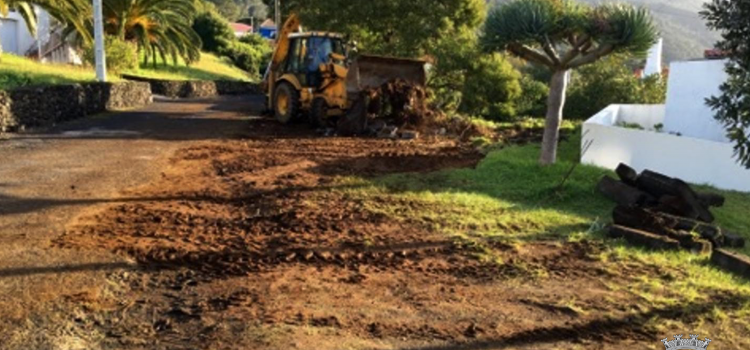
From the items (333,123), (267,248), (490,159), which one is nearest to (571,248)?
(267,248)

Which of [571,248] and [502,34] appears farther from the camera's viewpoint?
[502,34]

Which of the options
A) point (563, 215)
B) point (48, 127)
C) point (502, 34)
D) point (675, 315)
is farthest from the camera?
point (48, 127)

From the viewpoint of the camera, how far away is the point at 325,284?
5.68m

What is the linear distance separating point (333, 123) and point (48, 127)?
22.0 ft

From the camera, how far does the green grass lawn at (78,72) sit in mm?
18420

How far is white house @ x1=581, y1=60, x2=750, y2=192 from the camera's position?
13.5m

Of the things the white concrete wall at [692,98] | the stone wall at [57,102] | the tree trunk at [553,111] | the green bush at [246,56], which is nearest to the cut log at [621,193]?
the tree trunk at [553,111]

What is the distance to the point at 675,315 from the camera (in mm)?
5289

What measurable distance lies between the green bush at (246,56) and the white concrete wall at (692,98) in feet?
150

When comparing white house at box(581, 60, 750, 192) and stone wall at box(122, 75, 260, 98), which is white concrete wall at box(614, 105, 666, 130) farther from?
stone wall at box(122, 75, 260, 98)

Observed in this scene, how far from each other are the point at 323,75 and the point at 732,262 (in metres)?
12.5

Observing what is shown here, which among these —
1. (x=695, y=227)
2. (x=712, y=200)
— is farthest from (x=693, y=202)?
(x=695, y=227)

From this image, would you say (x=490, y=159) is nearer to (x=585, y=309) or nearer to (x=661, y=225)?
(x=661, y=225)

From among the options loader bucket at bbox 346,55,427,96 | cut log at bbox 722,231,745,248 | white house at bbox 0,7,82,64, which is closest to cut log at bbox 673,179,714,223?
cut log at bbox 722,231,745,248
